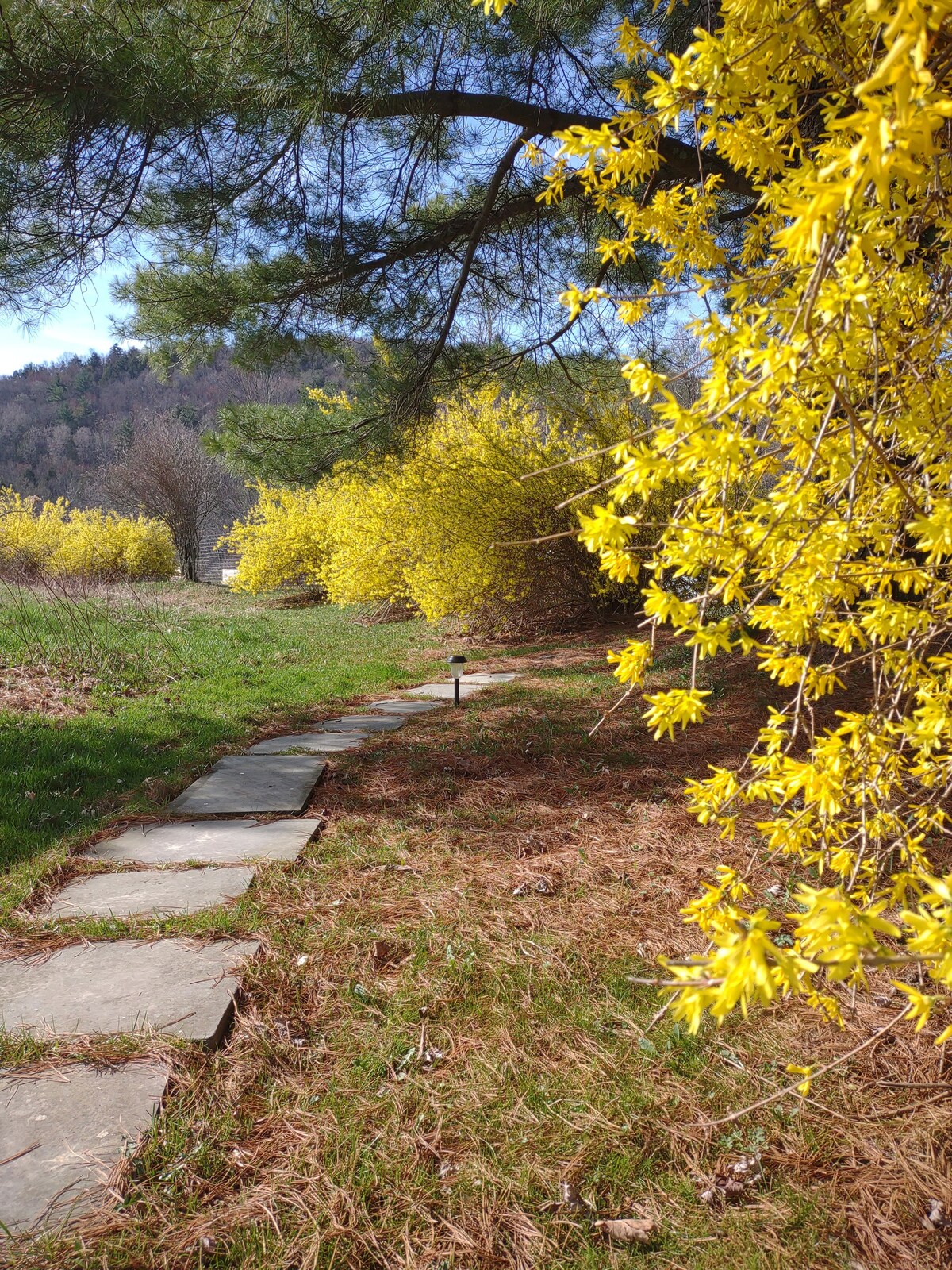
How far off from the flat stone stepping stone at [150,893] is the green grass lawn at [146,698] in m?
0.19

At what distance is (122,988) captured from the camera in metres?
1.93

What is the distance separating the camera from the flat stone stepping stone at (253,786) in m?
3.23

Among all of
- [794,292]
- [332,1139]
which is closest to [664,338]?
[794,292]

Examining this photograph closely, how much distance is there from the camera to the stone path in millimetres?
1384

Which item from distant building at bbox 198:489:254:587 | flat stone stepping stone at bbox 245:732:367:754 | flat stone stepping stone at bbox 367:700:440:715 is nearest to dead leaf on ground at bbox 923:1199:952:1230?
flat stone stepping stone at bbox 245:732:367:754

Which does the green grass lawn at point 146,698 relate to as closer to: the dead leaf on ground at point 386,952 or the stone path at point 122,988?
the stone path at point 122,988

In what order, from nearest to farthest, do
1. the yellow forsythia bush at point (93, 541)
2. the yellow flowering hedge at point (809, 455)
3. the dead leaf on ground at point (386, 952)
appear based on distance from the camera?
the yellow flowering hedge at point (809, 455)
the dead leaf on ground at point (386, 952)
the yellow forsythia bush at point (93, 541)

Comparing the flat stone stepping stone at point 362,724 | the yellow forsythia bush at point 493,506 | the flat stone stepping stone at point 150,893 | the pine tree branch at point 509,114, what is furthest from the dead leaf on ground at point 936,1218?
the yellow forsythia bush at point 493,506

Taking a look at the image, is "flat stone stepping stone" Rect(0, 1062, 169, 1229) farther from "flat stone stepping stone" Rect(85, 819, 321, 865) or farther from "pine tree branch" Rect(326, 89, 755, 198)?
"pine tree branch" Rect(326, 89, 755, 198)

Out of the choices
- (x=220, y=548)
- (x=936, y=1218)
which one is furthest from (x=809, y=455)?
(x=220, y=548)

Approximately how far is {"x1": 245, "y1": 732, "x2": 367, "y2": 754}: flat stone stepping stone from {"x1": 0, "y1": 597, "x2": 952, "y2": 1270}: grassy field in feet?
3.83

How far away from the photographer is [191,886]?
8.16 ft

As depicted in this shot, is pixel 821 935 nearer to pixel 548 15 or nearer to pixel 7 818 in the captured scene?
pixel 7 818

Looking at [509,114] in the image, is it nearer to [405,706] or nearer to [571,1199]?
[405,706]
